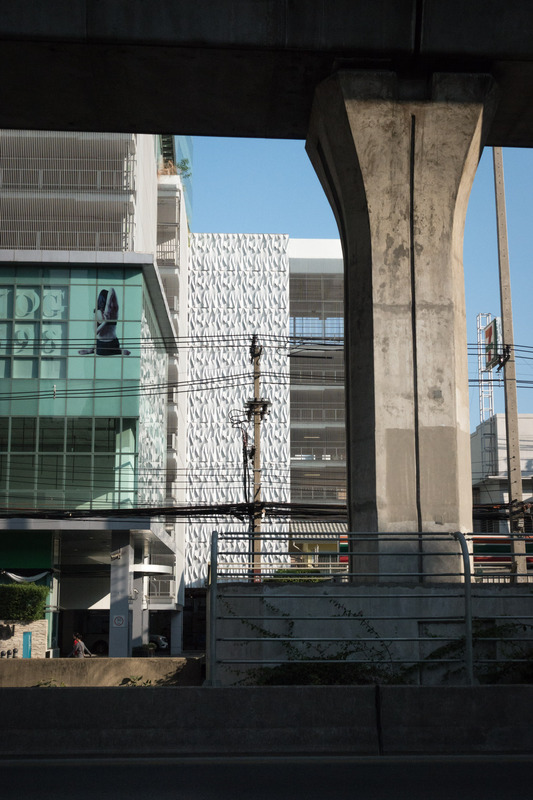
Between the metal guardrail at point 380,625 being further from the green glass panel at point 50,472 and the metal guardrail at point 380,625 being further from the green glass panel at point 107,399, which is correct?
the green glass panel at point 50,472

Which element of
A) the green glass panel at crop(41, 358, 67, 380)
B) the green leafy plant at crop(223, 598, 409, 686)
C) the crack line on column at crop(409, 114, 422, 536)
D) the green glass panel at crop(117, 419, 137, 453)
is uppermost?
the green glass panel at crop(41, 358, 67, 380)

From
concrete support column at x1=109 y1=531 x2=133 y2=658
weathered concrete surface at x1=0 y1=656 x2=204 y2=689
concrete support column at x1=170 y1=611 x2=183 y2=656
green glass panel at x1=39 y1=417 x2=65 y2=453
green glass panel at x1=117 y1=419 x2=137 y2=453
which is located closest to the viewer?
weathered concrete surface at x1=0 y1=656 x2=204 y2=689

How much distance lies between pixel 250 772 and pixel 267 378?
275 feet

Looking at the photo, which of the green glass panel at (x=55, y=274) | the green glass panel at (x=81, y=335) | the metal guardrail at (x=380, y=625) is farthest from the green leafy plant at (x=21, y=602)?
the metal guardrail at (x=380, y=625)

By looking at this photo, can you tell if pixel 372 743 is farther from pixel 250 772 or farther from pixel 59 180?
pixel 59 180

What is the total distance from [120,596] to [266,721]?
128 feet

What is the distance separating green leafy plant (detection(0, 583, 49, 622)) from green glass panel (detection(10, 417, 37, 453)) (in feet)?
22.1

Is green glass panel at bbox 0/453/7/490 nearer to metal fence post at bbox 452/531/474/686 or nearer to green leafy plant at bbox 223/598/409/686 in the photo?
green leafy plant at bbox 223/598/409/686

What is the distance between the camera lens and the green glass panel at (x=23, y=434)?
153 feet

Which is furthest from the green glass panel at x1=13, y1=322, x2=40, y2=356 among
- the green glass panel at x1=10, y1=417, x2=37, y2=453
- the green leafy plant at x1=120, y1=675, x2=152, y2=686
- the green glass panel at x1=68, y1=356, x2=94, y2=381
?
the green leafy plant at x1=120, y1=675, x2=152, y2=686

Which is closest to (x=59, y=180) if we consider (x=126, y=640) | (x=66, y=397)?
(x=66, y=397)

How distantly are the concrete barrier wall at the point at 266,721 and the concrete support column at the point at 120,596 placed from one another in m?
37.8

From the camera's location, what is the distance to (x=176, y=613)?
73750 millimetres

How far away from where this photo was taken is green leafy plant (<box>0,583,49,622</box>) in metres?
43.0
